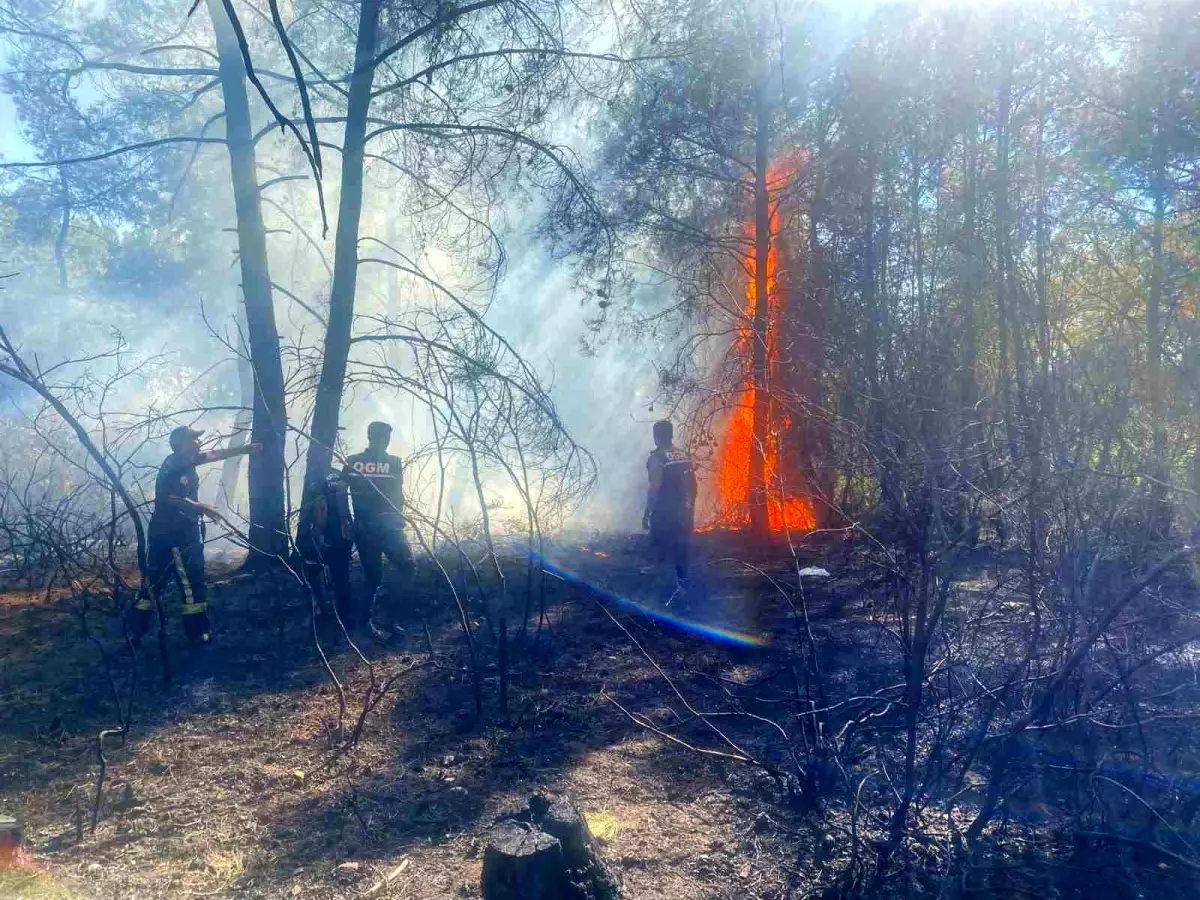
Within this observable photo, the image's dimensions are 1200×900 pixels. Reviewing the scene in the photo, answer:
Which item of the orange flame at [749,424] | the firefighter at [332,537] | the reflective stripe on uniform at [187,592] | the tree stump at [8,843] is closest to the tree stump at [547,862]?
the tree stump at [8,843]

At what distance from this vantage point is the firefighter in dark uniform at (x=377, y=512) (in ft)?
22.4

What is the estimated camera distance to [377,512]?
22.8 feet

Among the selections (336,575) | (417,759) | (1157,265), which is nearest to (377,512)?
(336,575)

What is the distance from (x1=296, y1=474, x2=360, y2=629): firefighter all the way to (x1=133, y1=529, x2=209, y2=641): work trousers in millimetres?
775

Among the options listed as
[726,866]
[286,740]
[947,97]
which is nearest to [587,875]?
[726,866]

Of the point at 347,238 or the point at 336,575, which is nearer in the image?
the point at 336,575

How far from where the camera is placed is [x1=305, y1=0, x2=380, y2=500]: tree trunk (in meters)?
8.08

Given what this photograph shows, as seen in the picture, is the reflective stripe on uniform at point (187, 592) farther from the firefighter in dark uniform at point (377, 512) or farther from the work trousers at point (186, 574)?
the firefighter in dark uniform at point (377, 512)

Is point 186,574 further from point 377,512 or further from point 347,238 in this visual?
point 347,238

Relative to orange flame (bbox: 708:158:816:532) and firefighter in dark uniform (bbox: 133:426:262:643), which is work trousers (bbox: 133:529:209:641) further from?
orange flame (bbox: 708:158:816:532)

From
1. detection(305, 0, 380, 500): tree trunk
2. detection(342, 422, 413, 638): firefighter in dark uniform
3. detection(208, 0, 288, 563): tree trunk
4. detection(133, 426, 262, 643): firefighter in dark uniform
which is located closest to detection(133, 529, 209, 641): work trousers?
detection(133, 426, 262, 643): firefighter in dark uniform

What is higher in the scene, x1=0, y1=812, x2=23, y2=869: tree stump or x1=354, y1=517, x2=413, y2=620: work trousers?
x1=354, y1=517, x2=413, y2=620: work trousers

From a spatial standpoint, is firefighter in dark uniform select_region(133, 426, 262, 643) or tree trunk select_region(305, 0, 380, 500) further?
tree trunk select_region(305, 0, 380, 500)

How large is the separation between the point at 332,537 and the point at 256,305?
3.08m
